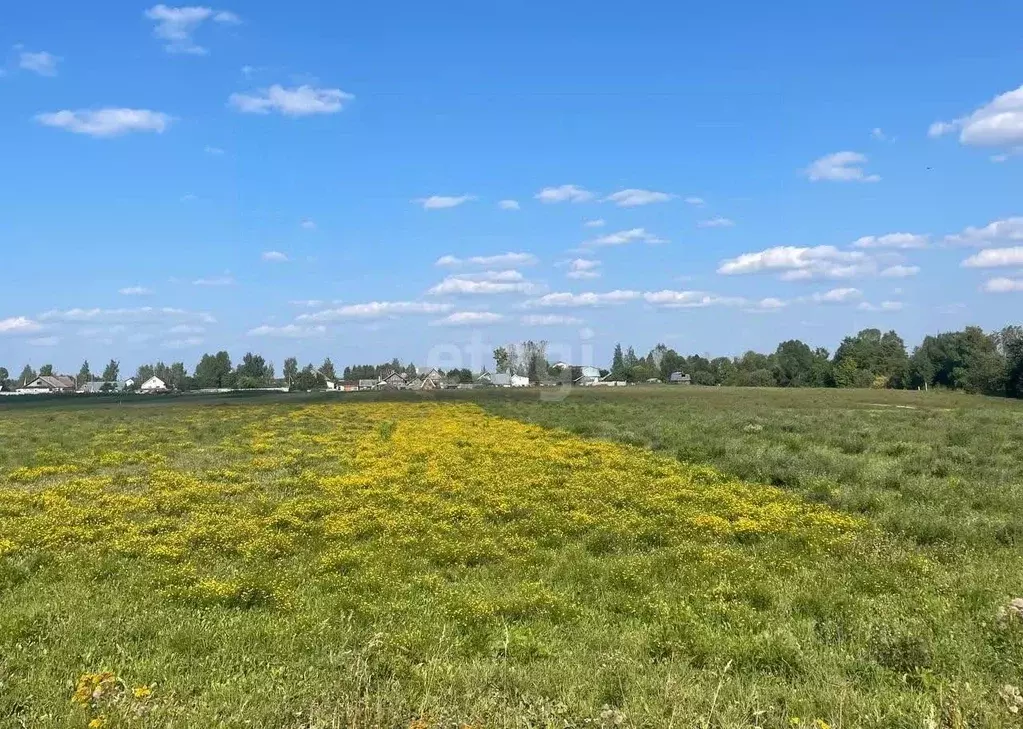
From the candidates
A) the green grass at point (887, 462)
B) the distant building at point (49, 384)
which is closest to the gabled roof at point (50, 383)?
the distant building at point (49, 384)

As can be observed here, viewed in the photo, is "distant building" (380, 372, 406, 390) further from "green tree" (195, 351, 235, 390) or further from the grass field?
the grass field

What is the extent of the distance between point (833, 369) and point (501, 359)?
2783 inches

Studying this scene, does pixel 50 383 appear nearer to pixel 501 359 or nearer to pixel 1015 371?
pixel 501 359

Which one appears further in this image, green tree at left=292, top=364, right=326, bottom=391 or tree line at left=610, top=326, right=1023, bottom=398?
green tree at left=292, top=364, right=326, bottom=391

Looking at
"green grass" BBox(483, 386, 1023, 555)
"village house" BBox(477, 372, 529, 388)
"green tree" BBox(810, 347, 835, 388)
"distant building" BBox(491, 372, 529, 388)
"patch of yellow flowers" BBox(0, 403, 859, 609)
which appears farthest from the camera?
"green tree" BBox(810, 347, 835, 388)

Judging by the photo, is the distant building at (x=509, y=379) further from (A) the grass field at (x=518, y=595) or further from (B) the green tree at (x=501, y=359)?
(A) the grass field at (x=518, y=595)

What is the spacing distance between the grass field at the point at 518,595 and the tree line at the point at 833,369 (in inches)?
3915

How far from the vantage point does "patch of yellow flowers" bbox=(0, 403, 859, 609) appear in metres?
10.8

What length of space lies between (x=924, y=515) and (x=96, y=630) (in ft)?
43.4

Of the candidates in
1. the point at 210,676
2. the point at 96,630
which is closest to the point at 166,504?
the point at 96,630

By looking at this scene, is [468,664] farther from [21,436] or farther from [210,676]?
[21,436]

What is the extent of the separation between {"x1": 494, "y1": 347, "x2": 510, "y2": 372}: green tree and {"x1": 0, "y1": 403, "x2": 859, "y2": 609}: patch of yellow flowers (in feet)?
374

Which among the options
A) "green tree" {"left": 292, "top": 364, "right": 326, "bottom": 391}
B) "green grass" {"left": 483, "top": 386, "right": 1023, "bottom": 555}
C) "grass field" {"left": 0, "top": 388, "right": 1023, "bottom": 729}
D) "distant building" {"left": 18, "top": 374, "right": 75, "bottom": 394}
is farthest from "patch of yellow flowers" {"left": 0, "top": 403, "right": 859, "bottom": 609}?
"distant building" {"left": 18, "top": 374, "right": 75, "bottom": 394}

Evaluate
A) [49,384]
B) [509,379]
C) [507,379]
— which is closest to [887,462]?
[509,379]
